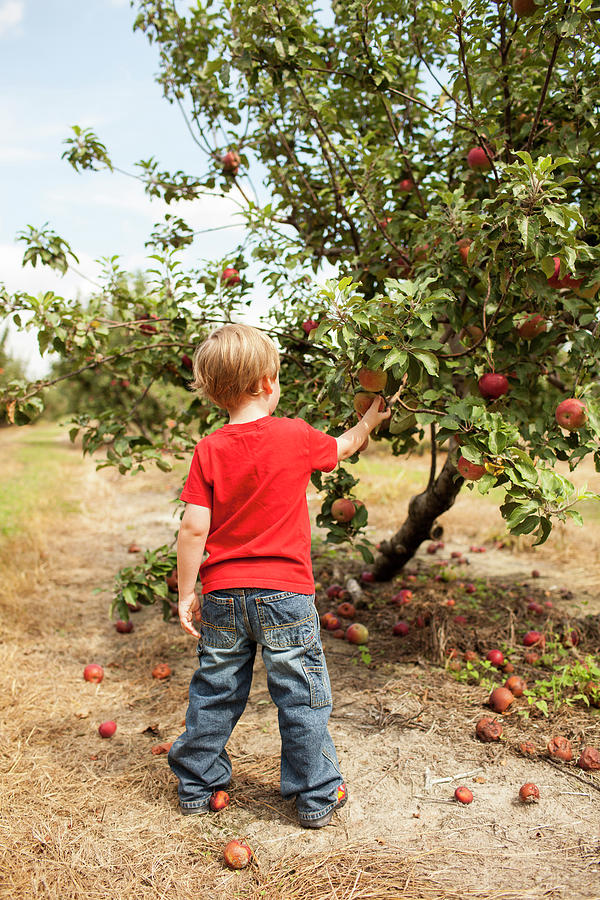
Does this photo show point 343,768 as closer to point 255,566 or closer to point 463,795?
point 463,795

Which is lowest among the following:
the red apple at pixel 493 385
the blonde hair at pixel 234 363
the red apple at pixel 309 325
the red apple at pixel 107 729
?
the red apple at pixel 107 729

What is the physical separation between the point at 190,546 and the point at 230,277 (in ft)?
5.42

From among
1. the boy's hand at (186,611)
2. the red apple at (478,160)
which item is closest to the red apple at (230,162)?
the red apple at (478,160)

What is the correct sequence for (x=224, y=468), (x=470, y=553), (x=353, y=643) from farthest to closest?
1. (x=470, y=553)
2. (x=353, y=643)
3. (x=224, y=468)

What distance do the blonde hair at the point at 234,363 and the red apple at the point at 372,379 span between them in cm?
30

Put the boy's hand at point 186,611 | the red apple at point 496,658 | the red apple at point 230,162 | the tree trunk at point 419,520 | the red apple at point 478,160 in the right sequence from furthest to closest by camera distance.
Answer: the red apple at point 230,162, the tree trunk at point 419,520, the red apple at point 496,658, the red apple at point 478,160, the boy's hand at point 186,611

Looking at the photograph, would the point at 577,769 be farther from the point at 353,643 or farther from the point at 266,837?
the point at 353,643

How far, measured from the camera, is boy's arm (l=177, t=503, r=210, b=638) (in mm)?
1920

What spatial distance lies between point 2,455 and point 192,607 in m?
17.8

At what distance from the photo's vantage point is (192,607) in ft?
6.68

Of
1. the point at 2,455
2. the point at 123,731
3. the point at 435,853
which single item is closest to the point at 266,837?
the point at 435,853

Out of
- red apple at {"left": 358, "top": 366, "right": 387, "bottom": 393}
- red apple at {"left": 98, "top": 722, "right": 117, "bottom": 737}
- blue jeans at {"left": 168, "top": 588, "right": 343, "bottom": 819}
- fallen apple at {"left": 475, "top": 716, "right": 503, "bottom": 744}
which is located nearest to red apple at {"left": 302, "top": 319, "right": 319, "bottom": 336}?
red apple at {"left": 358, "top": 366, "right": 387, "bottom": 393}

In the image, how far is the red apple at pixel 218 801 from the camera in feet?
6.77

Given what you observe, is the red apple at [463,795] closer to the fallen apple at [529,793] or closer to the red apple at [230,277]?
the fallen apple at [529,793]
